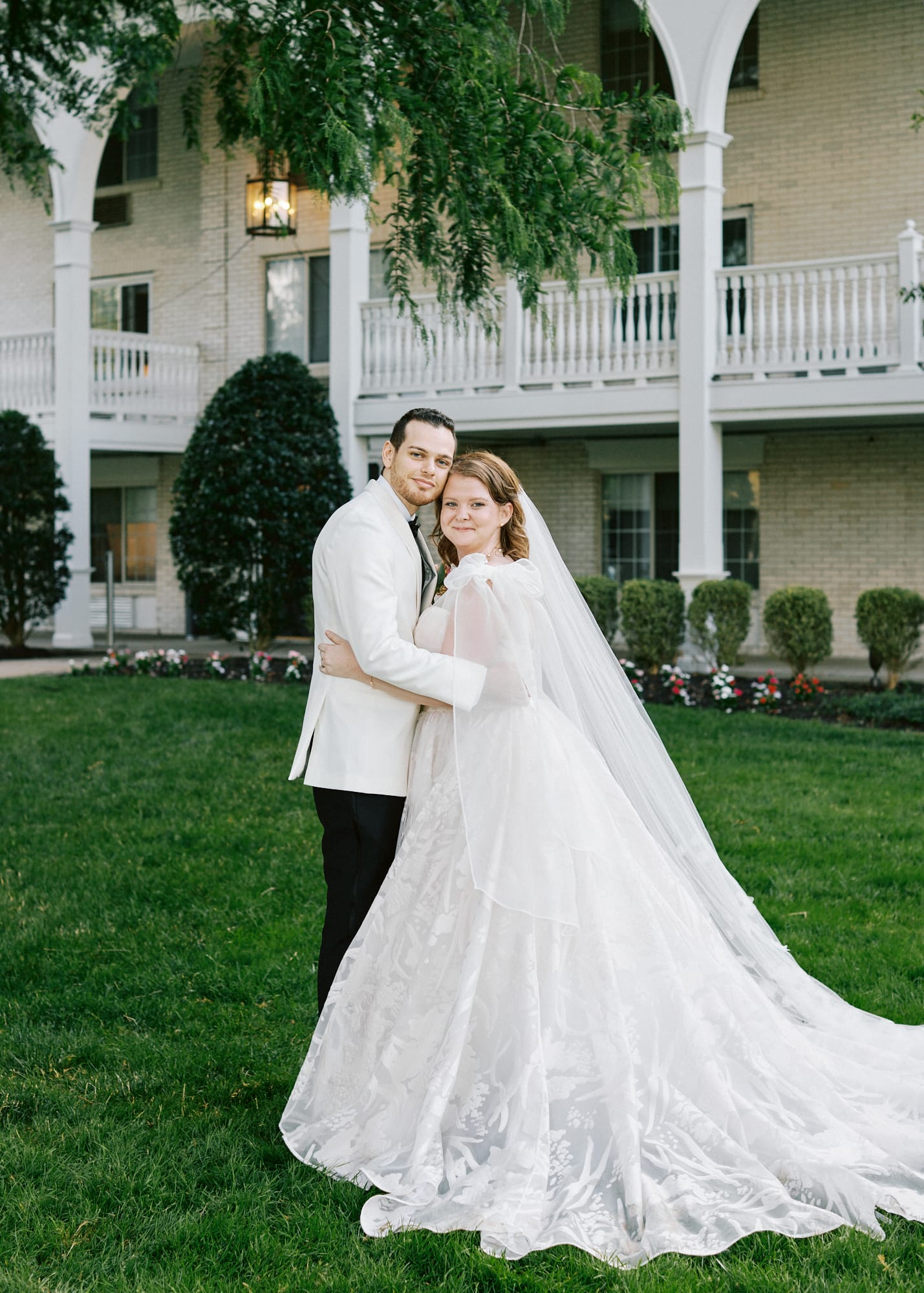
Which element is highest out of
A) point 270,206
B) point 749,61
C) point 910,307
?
point 749,61

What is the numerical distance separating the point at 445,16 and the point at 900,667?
25.9ft

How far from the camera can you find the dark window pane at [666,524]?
16750 millimetres

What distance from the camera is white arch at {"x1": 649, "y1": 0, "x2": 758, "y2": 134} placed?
42.2 ft

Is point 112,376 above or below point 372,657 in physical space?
above

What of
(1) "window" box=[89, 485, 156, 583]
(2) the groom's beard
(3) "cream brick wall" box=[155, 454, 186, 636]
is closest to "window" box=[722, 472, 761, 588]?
(3) "cream brick wall" box=[155, 454, 186, 636]

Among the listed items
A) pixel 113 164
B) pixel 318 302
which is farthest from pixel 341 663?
pixel 113 164

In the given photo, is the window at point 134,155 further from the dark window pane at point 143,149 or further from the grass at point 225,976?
the grass at point 225,976

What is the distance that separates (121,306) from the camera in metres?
20.4

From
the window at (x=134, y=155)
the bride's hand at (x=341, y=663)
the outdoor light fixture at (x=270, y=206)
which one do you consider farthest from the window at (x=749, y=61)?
the bride's hand at (x=341, y=663)

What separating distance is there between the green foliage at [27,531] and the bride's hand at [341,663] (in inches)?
521

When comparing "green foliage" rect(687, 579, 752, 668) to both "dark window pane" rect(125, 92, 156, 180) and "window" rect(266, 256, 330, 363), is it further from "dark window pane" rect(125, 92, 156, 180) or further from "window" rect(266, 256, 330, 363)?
"dark window pane" rect(125, 92, 156, 180)

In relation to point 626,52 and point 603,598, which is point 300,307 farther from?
point 603,598

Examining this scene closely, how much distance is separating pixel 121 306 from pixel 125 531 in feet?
11.4

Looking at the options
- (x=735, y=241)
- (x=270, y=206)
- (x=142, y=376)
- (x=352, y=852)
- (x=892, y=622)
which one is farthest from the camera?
(x=142, y=376)
